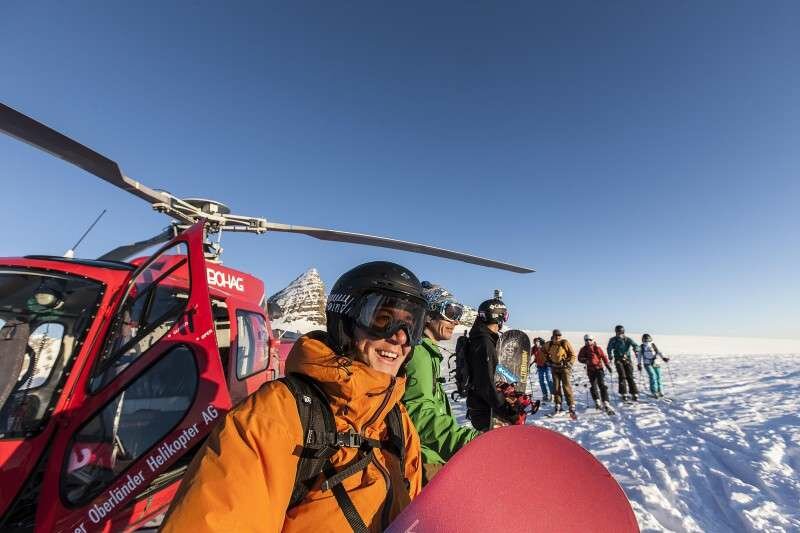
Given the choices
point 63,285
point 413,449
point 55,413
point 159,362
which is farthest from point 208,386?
point 413,449

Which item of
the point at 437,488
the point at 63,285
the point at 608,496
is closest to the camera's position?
the point at 437,488

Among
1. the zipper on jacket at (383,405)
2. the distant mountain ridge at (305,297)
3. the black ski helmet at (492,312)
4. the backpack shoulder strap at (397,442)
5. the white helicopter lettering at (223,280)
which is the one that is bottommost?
the backpack shoulder strap at (397,442)

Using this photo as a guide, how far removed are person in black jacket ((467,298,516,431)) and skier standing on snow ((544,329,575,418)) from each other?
282 inches

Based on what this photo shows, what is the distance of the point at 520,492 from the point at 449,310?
3.05 meters

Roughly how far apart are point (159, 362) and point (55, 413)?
721mm

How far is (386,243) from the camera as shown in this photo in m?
6.73

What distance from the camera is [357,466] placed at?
1633 mm

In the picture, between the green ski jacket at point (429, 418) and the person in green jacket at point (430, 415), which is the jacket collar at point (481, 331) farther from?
the green ski jacket at point (429, 418)

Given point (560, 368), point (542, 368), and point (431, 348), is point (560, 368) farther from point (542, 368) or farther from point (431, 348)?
point (431, 348)

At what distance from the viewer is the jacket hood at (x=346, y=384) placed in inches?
63.8

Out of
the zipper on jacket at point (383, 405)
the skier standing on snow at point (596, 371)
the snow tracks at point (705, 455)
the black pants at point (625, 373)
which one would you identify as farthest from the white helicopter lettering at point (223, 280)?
the black pants at point (625, 373)

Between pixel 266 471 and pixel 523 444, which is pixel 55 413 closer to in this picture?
pixel 266 471

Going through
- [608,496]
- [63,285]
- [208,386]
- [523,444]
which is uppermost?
[63,285]

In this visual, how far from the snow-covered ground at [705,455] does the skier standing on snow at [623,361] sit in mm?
595
